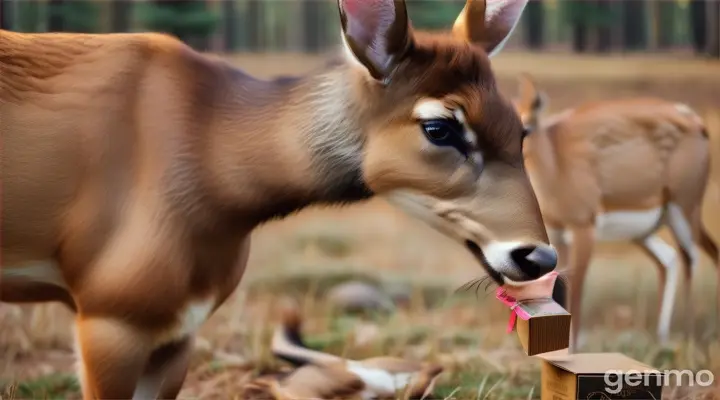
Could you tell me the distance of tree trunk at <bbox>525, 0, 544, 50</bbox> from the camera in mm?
2867

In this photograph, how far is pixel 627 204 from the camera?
2656mm

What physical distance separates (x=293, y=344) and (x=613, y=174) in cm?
125

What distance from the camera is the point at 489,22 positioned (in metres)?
1.83

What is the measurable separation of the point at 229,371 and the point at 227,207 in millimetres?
1108

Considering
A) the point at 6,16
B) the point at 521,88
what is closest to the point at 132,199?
the point at 6,16

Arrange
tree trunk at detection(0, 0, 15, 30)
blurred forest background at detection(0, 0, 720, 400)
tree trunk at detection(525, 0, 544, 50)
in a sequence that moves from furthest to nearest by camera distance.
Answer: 1. tree trunk at detection(525, 0, 544, 50)
2. blurred forest background at detection(0, 0, 720, 400)
3. tree trunk at detection(0, 0, 15, 30)

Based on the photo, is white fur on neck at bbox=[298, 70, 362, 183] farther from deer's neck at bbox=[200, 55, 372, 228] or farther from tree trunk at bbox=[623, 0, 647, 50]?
tree trunk at bbox=[623, 0, 647, 50]

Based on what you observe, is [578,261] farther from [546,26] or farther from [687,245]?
[546,26]

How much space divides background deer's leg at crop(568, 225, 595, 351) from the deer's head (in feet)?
3.32

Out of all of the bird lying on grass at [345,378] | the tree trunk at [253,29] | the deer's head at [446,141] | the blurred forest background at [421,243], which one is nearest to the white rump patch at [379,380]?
the bird lying on grass at [345,378]

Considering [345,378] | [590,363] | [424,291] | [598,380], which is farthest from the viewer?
[424,291]

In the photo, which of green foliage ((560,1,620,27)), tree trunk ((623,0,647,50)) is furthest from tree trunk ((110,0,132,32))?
tree trunk ((623,0,647,50))

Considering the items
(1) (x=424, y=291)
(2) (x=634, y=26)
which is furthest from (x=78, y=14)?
(2) (x=634, y=26)

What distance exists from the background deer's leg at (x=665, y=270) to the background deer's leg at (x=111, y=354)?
1.86 meters
